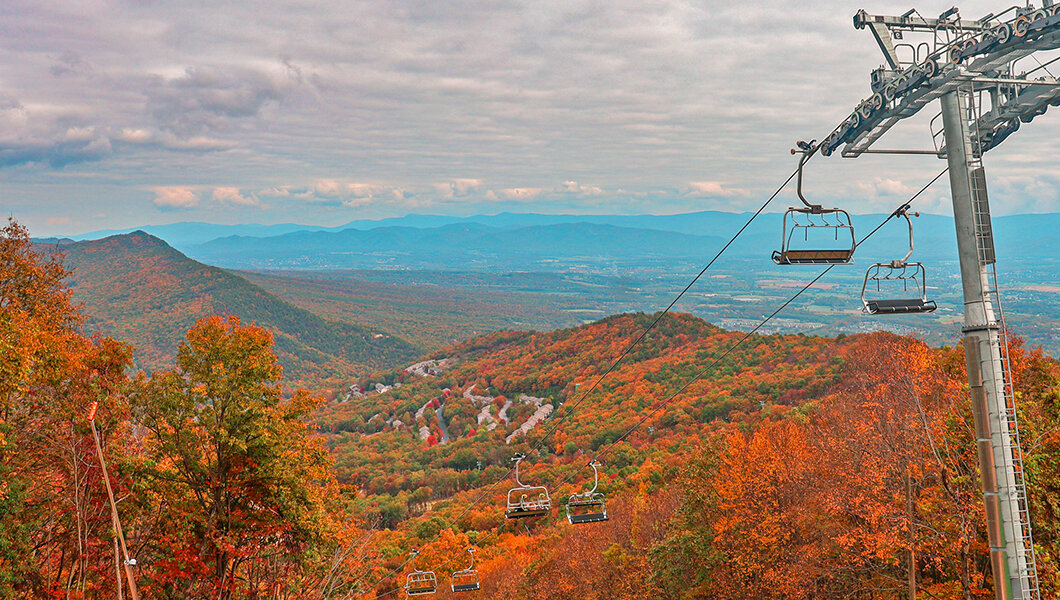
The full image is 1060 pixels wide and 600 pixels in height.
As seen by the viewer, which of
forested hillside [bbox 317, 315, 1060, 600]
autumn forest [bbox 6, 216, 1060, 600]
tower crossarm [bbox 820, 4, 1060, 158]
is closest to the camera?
tower crossarm [bbox 820, 4, 1060, 158]

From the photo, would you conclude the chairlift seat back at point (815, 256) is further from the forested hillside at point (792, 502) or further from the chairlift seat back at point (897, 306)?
the forested hillside at point (792, 502)

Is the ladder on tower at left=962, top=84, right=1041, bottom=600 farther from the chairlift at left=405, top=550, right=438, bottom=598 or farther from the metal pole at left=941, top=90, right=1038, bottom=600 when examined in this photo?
the chairlift at left=405, top=550, right=438, bottom=598

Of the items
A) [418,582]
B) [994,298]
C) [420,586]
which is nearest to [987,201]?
[994,298]

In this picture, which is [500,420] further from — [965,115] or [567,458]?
[965,115]

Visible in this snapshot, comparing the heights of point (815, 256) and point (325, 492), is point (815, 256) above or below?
above

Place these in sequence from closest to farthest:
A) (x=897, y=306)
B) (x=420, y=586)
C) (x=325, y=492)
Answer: (x=897, y=306), (x=325, y=492), (x=420, y=586)

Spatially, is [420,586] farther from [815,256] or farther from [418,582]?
[815,256]

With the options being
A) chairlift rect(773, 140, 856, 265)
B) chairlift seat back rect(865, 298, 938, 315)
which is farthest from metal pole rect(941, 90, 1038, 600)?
chairlift rect(773, 140, 856, 265)

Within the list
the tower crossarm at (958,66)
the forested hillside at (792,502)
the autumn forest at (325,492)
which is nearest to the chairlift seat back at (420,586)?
the autumn forest at (325,492)
